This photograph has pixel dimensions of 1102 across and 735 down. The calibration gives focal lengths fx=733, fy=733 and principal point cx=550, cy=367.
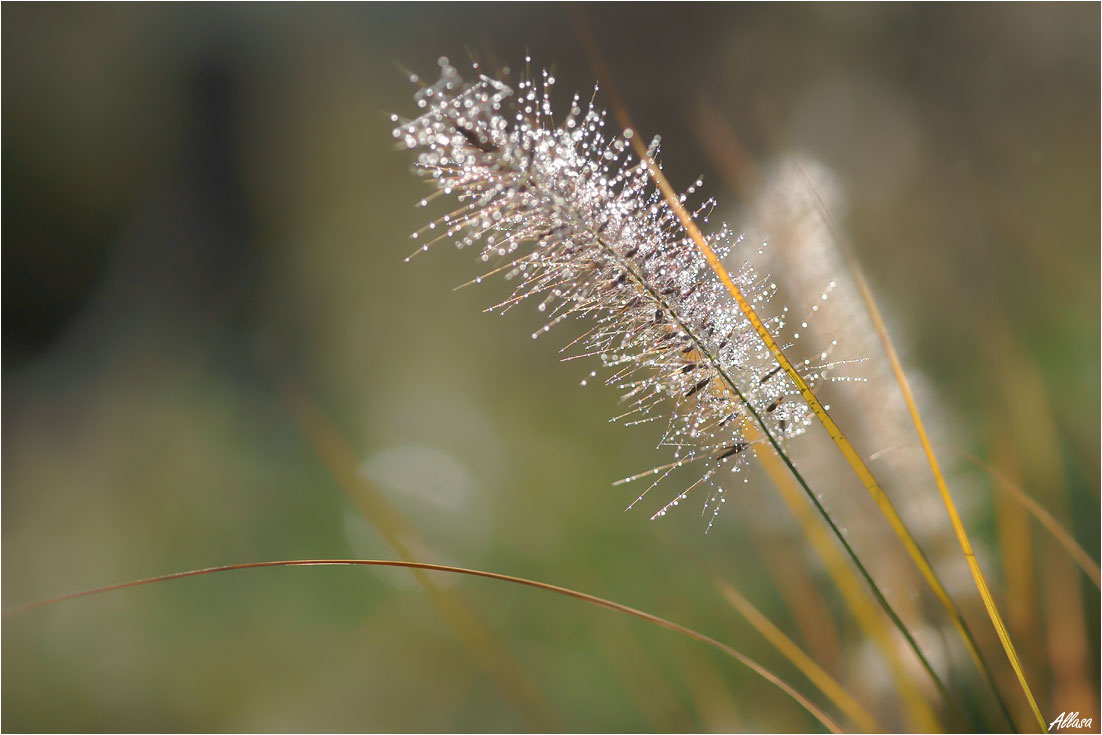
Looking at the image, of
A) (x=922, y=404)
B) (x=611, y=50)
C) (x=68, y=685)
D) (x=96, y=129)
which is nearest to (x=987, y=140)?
(x=611, y=50)

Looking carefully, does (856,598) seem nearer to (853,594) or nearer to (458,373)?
(853,594)

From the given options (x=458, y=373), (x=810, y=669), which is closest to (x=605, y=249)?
(x=810, y=669)

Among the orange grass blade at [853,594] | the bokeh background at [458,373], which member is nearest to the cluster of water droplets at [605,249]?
the orange grass blade at [853,594]

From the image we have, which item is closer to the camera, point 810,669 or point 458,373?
point 810,669

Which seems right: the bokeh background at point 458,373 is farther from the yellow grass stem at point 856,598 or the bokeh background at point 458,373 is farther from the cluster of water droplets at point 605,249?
the cluster of water droplets at point 605,249

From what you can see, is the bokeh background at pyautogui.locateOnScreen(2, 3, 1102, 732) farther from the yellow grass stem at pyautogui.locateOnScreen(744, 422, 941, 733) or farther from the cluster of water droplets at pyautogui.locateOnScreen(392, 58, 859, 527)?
the cluster of water droplets at pyautogui.locateOnScreen(392, 58, 859, 527)

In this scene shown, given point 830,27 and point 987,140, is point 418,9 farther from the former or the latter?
point 987,140

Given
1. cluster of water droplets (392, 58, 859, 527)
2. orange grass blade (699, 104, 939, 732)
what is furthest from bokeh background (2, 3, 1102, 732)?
cluster of water droplets (392, 58, 859, 527)
